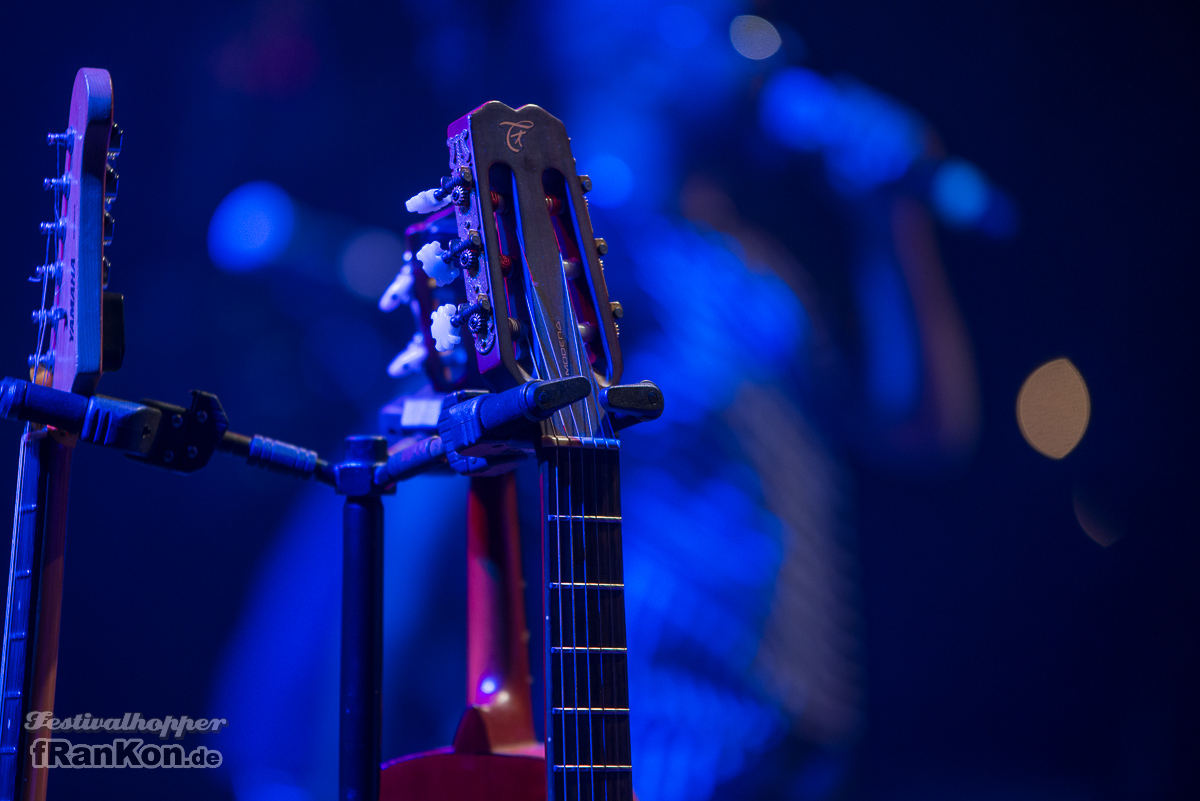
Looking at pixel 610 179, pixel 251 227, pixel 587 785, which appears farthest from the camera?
pixel 610 179

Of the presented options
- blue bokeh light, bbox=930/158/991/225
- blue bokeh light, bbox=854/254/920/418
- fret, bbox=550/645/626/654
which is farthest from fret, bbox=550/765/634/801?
blue bokeh light, bbox=930/158/991/225

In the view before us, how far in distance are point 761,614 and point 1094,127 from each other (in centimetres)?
134

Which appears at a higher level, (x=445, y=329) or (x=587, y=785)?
(x=445, y=329)

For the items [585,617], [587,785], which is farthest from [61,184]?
[587,785]

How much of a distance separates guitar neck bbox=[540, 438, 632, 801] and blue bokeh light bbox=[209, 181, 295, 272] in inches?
35.9

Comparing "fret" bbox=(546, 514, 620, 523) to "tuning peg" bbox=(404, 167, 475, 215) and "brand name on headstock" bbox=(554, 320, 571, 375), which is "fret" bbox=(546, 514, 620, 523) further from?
"tuning peg" bbox=(404, 167, 475, 215)

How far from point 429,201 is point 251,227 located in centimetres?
72

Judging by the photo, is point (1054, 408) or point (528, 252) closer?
point (528, 252)

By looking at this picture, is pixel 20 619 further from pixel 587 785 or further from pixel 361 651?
pixel 587 785

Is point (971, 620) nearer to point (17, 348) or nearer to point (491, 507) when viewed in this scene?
point (491, 507)

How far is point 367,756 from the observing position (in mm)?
949

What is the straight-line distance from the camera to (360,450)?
3.37 feet

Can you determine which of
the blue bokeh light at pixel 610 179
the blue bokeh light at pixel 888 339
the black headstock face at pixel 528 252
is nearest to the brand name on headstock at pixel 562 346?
the black headstock face at pixel 528 252

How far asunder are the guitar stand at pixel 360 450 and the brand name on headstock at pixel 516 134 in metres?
0.26
